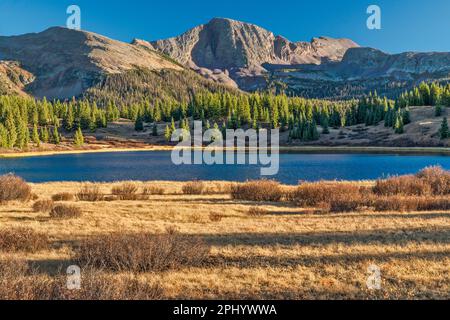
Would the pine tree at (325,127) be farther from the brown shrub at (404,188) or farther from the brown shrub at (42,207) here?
the brown shrub at (42,207)

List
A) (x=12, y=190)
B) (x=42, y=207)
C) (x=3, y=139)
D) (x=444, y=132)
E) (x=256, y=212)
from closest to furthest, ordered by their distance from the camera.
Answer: (x=256, y=212)
(x=42, y=207)
(x=12, y=190)
(x=444, y=132)
(x=3, y=139)

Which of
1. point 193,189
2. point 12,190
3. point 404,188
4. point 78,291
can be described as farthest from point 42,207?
point 404,188

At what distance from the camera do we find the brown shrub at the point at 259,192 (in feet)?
96.6

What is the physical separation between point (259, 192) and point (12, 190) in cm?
1812

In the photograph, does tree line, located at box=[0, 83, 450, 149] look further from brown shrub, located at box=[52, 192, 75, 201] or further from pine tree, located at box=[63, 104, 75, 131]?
brown shrub, located at box=[52, 192, 75, 201]

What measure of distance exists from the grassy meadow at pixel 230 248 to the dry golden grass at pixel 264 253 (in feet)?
0.13

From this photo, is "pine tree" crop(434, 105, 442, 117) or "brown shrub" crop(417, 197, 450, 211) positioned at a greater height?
"pine tree" crop(434, 105, 442, 117)

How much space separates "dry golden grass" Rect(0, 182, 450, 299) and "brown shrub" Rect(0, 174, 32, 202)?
10.1ft

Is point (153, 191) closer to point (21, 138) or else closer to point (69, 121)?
point (21, 138)

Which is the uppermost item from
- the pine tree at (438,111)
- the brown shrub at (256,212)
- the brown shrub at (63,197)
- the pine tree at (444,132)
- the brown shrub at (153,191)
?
the pine tree at (438,111)

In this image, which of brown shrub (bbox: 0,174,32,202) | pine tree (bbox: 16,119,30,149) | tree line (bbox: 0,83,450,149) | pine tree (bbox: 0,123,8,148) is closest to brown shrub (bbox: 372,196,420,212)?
brown shrub (bbox: 0,174,32,202)

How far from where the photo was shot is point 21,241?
14.8 metres

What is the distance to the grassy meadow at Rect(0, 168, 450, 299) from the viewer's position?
10.3 meters

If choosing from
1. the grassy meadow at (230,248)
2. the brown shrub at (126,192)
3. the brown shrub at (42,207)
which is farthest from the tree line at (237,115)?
the grassy meadow at (230,248)
